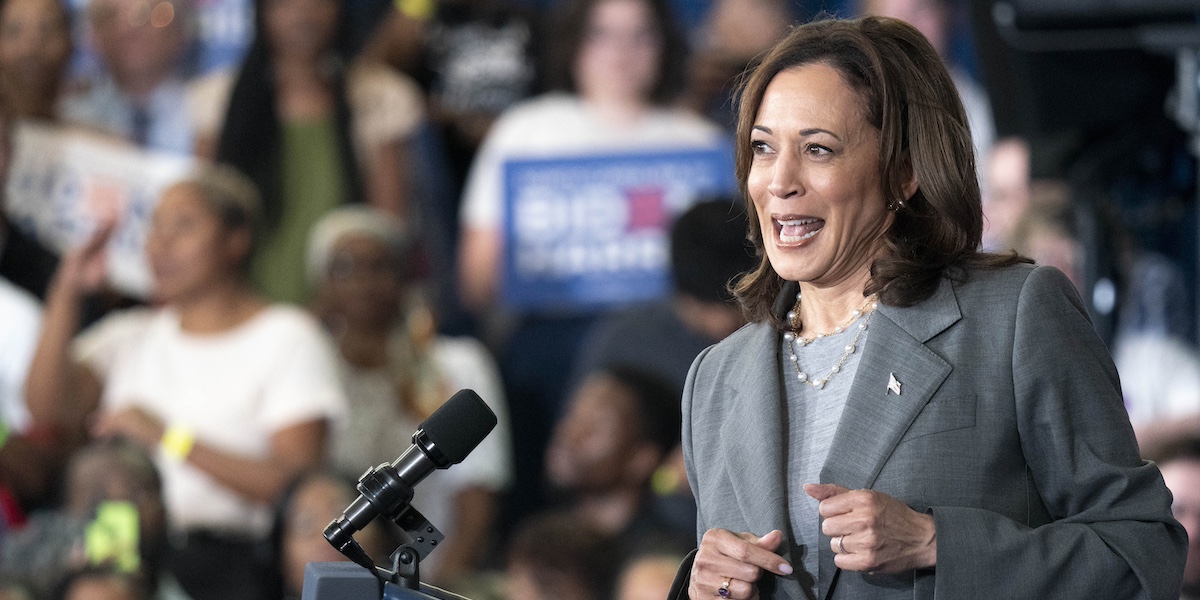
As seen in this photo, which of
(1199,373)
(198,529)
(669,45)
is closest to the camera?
(1199,373)

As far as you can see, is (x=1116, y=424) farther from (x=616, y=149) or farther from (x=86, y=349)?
(x=86, y=349)

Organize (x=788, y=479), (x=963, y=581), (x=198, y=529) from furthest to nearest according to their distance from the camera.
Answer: (x=198, y=529) < (x=788, y=479) < (x=963, y=581)

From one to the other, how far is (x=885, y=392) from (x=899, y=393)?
0.02 metres

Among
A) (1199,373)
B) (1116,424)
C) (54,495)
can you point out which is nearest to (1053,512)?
(1116,424)

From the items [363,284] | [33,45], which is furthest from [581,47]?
[33,45]

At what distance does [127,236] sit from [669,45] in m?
2.55

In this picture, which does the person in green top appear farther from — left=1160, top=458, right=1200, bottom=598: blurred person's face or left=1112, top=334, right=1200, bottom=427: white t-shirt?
left=1160, top=458, right=1200, bottom=598: blurred person's face

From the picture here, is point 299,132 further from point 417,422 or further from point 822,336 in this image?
point 822,336

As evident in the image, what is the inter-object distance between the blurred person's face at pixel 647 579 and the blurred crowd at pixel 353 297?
0.01 m

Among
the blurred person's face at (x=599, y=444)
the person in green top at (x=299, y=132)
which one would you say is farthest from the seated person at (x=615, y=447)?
the person in green top at (x=299, y=132)

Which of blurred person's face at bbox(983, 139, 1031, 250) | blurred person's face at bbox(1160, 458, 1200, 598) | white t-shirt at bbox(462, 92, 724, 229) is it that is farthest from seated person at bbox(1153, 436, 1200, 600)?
white t-shirt at bbox(462, 92, 724, 229)

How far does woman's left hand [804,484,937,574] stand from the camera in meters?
1.43

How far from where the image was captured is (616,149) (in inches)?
227

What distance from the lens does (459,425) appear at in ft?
4.97
